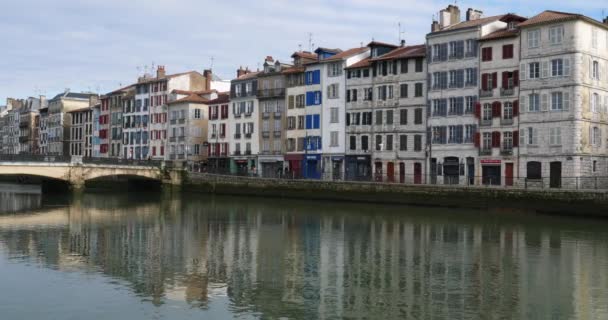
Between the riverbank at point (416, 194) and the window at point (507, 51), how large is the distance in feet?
41.6

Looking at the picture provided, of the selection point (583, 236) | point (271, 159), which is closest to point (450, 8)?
point (271, 159)

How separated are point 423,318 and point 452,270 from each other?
8.07 m

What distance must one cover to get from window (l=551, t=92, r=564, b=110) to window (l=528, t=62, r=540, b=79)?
211 centimetres

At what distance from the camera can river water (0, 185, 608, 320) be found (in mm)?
20172

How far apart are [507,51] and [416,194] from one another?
14.2m

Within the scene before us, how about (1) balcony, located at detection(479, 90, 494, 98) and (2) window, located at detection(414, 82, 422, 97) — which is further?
(2) window, located at detection(414, 82, 422, 97)

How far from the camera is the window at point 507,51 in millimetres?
59625

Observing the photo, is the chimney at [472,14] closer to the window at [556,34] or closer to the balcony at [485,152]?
the window at [556,34]

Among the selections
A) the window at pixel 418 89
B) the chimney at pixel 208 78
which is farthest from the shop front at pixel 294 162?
the chimney at pixel 208 78

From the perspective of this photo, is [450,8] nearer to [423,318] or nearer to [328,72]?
[328,72]

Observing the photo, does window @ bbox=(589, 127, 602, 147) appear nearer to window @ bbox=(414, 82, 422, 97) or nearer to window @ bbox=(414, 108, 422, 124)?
window @ bbox=(414, 108, 422, 124)

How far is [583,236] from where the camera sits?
124ft

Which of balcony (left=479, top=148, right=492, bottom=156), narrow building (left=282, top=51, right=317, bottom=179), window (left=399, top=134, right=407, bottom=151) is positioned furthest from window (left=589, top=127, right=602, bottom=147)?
narrow building (left=282, top=51, right=317, bottom=179)

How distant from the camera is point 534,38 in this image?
2269 inches
